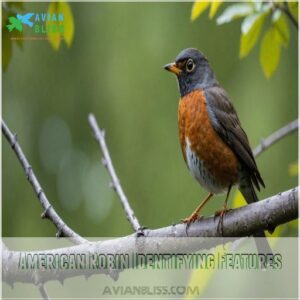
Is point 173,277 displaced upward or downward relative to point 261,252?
downward

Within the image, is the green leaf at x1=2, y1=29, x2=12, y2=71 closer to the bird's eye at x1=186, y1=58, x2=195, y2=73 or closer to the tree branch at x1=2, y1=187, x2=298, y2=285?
the tree branch at x1=2, y1=187, x2=298, y2=285

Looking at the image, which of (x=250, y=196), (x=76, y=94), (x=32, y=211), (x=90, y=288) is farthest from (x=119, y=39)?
(x=250, y=196)

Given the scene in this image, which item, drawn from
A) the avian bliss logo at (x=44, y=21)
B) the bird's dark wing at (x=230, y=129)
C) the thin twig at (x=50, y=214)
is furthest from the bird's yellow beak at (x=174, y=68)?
the thin twig at (x=50, y=214)

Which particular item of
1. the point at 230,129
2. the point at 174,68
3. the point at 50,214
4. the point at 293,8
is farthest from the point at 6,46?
the point at 293,8

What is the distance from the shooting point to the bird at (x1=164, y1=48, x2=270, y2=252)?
9.21 ft

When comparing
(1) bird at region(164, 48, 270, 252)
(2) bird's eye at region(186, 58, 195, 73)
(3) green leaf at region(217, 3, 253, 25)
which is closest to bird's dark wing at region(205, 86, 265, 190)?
(1) bird at region(164, 48, 270, 252)

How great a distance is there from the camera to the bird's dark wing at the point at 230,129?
2.78m

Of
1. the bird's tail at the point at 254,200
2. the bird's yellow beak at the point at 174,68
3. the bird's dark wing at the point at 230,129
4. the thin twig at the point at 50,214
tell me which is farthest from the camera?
the bird's yellow beak at the point at 174,68

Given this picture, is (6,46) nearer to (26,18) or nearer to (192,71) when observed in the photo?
(26,18)

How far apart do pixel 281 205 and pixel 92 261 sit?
0.72 metres

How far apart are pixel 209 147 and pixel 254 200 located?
1.06ft

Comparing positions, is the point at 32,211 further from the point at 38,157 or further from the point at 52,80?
the point at 52,80

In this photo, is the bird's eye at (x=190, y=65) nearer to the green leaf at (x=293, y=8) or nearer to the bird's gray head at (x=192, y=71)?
the bird's gray head at (x=192, y=71)

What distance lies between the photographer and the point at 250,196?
2719mm
